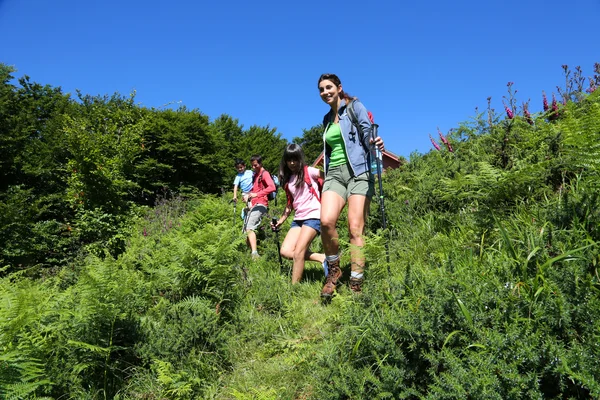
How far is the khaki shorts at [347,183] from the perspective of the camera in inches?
153

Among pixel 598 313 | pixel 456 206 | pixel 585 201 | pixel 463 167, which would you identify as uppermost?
pixel 463 167

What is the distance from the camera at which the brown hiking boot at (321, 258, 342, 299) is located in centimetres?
384

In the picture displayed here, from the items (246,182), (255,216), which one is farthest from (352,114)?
(246,182)

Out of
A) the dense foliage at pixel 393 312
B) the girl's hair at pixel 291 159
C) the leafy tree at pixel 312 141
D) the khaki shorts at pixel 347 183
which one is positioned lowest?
the dense foliage at pixel 393 312

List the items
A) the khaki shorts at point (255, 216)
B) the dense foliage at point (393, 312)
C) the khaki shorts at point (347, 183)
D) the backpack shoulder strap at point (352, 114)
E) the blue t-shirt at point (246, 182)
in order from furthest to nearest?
the blue t-shirt at point (246, 182)
the khaki shorts at point (255, 216)
the backpack shoulder strap at point (352, 114)
the khaki shorts at point (347, 183)
the dense foliage at point (393, 312)

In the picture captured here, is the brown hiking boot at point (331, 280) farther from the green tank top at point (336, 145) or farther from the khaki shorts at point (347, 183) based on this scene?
the green tank top at point (336, 145)

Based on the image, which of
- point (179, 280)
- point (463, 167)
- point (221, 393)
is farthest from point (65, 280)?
point (463, 167)

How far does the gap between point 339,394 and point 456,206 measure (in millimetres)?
2602

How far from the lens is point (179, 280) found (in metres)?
3.47

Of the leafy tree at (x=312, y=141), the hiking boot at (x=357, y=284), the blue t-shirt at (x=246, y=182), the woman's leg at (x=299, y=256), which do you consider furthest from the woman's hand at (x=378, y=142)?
the leafy tree at (x=312, y=141)

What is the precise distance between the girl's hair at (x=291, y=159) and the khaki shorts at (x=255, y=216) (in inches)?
75.8

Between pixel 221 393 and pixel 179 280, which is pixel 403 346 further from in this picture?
pixel 179 280

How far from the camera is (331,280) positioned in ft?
12.8

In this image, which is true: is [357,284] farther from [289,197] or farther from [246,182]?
[246,182]
